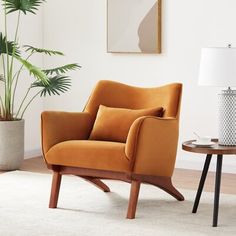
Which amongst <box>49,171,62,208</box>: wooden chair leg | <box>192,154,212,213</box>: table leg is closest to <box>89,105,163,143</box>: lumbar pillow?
<box>49,171,62,208</box>: wooden chair leg

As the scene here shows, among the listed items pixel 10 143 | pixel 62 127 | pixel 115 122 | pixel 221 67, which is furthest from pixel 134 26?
pixel 221 67

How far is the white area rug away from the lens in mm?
3936

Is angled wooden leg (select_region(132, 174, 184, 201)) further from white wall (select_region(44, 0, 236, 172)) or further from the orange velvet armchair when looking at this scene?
white wall (select_region(44, 0, 236, 172))

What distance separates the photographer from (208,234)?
386 cm

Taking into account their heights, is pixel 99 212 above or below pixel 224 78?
below

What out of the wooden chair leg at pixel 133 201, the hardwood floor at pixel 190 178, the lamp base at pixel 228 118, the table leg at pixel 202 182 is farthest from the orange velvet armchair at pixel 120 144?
the hardwood floor at pixel 190 178

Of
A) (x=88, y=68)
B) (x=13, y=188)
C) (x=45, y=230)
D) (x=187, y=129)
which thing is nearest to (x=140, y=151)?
(x=45, y=230)

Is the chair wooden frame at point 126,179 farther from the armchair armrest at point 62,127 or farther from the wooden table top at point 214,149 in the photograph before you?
the wooden table top at point 214,149

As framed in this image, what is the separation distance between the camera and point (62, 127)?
4.64 metres

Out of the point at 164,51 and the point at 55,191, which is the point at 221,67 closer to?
the point at 55,191

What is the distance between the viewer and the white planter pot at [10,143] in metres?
→ 5.95

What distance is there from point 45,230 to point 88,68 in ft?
9.42

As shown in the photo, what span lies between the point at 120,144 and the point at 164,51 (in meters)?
2.04

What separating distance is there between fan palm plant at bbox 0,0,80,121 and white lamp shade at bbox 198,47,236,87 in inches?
71.8
